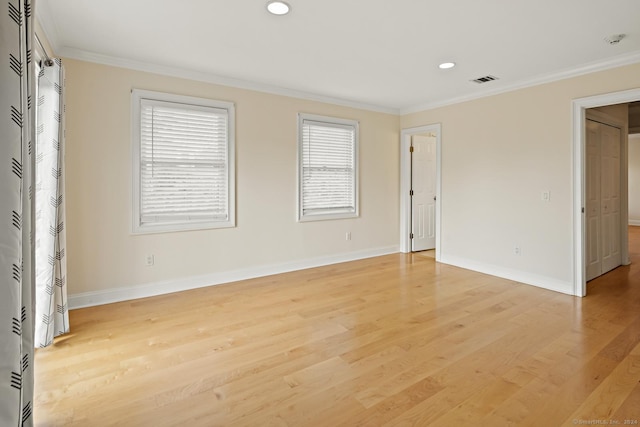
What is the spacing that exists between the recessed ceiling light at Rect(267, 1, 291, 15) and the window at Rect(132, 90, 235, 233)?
1804mm

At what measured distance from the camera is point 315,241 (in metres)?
5.14

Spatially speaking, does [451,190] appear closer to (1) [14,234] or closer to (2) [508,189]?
(2) [508,189]

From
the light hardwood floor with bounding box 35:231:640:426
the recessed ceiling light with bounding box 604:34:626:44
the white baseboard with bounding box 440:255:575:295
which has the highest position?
the recessed ceiling light with bounding box 604:34:626:44

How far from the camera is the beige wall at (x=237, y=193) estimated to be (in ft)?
11.4

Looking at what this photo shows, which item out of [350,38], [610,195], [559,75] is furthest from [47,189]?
[610,195]

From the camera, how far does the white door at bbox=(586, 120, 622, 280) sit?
435 centimetres

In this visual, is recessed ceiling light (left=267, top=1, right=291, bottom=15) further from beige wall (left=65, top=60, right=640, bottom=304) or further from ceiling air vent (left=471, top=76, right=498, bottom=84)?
ceiling air vent (left=471, top=76, right=498, bottom=84)

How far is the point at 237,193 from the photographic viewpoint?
14.3ft

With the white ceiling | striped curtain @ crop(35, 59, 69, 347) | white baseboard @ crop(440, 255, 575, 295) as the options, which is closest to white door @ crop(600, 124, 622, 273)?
white baseboard @ crop(440, 255, 575, 295)

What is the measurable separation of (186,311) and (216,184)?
1.56 meters

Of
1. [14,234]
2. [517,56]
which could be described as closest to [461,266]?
[517,56]

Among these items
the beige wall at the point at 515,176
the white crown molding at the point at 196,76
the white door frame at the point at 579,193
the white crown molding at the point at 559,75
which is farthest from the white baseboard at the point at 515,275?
the white crown molding at the point at 196,76

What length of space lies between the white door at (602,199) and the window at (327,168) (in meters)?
3.11

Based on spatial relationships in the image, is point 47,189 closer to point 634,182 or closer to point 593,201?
point 593,201
